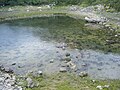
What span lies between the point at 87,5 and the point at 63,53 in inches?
1437

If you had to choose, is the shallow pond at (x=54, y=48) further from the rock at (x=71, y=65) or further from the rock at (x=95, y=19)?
the rock at (x=95, y=19)

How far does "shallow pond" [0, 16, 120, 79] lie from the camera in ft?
112

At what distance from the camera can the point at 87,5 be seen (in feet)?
242

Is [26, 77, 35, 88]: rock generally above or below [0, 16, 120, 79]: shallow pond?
above

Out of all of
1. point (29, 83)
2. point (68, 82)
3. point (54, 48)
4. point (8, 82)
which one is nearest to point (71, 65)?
point (68, 82)

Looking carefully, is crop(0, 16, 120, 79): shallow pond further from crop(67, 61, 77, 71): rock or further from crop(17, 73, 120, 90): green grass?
crop(17, 73, 120, 90): green grass

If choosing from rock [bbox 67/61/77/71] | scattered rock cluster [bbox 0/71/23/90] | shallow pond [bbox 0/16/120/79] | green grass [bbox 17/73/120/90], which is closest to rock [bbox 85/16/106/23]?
shallow pond [bbox 0/16/120/79]

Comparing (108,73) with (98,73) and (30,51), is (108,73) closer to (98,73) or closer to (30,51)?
(98,73)

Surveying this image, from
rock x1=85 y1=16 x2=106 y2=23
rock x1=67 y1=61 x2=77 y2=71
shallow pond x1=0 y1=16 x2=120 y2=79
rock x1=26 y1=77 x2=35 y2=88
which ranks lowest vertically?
shallow pond x1=0 y1=16 x2=120 y2=79

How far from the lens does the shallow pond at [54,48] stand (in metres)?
34.3

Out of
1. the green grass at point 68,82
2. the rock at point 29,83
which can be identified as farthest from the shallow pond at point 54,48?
the rock at point 29,83

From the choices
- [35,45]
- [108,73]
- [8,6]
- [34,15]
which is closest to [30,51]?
[35,45]

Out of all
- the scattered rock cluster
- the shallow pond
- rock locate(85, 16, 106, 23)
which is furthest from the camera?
rock locate(85, 16, 106, 23)

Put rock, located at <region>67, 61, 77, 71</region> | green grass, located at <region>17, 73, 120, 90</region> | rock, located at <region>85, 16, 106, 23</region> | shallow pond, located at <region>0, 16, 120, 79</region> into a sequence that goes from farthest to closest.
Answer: rock, located at <region>85, 16, 106, 23</region>, shallow pond, located at <region>0, 16, 120, 79</region>, rock, located at <region>67, 61, 77, 71</region>, green grass, located at <region>17, 73, 120, 90</region>
